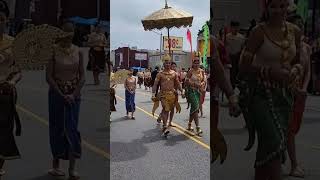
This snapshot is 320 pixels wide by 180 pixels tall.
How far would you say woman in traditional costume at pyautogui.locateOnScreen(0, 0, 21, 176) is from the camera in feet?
9.86

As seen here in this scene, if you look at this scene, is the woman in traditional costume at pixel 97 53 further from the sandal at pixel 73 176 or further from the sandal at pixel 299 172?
the sandal at pixel 299 172

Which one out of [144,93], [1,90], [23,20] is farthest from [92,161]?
[144,93]

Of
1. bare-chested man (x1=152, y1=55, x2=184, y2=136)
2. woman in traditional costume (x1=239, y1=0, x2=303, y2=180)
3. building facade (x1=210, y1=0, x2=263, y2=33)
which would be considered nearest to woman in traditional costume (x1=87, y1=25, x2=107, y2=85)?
building facade (x1=210, y1=0, x2=263, y2=33)

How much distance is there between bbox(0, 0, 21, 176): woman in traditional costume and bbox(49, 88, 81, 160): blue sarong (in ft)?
0.65

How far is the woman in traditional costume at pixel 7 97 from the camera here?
9.86 feet

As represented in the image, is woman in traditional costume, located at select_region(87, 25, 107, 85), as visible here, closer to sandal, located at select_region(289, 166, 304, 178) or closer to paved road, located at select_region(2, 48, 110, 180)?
paved road, located at select_region(2, 48, 110, 180)

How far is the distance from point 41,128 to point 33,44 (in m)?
0.49

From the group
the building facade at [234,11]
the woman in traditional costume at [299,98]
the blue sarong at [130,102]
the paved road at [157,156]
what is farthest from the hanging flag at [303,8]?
the blue sarong at [130,102]

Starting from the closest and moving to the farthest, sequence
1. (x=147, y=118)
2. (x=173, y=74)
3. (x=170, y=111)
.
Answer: (x=170, y=111)
(x=173, y=74)
(x=147, y=118)

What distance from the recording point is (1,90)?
3.02 meters

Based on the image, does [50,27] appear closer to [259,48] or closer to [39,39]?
[39,39]

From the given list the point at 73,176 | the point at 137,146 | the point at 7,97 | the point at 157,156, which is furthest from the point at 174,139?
the point at 7,97

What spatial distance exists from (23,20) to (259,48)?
133 centimetres

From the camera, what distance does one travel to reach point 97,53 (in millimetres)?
3084
